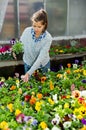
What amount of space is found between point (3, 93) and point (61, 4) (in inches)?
150

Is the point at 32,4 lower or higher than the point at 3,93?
higher

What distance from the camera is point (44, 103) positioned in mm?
2533

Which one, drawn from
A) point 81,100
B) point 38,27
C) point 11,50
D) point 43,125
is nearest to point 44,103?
point 81,100

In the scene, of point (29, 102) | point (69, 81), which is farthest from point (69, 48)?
point (29, 102)

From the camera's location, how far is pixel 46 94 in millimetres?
2908

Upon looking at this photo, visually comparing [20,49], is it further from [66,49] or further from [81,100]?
[81,100]

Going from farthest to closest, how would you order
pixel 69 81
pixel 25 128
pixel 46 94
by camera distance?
1. pixel 69 81
2. pixel 46 94
3. pixel 25 128

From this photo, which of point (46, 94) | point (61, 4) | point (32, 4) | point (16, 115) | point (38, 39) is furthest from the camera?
point (61, 4)

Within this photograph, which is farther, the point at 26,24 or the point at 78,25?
the point at 78,25

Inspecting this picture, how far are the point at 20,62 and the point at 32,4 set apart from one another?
51.5 inches

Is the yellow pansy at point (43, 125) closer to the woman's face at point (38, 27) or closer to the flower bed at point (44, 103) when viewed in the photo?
the flower bed at point (44, 103)

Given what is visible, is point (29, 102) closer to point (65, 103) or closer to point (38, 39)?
point (65, 103)

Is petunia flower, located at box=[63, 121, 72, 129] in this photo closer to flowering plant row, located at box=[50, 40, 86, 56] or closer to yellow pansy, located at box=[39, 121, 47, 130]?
yellow pansy, located at box=[39, 121, 47, 130]

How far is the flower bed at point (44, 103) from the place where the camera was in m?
2.21
